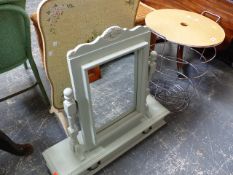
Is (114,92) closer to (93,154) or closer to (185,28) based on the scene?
(93,154)

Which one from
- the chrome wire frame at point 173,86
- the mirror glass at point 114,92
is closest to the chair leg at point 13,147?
the mirror glass at point 114,92

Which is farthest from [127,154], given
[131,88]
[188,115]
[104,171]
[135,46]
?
[135,46]

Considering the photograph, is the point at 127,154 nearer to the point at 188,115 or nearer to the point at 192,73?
the point at 188,115

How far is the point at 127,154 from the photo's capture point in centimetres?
125

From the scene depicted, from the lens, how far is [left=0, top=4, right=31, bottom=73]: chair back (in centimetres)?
105

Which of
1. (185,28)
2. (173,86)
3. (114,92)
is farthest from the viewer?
(173,86)

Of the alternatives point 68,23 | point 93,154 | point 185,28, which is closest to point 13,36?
point 68,23

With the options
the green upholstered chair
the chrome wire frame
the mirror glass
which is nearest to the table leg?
the chrome wire frame

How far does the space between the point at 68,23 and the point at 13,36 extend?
346 millimetres

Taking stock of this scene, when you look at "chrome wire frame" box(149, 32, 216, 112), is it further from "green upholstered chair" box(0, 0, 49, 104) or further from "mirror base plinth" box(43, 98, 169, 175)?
"green upholstered chair" box(0, 0, 49, 104)

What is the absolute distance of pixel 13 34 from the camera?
1130 mm

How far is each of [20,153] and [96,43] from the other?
Result: 78 cm

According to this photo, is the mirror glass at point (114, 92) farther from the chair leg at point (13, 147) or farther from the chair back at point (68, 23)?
the chair leg at point (13, 147)

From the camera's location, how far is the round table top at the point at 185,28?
48.4 inches
